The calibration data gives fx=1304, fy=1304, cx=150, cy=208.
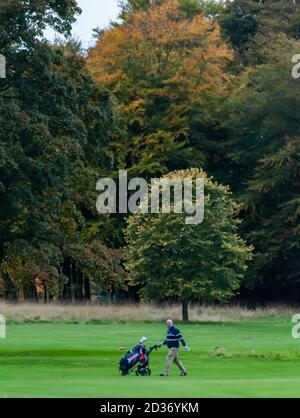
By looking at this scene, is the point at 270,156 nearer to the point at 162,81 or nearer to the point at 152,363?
the point at 162,81

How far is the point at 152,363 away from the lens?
41844 mm

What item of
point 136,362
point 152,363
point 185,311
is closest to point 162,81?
point 185,311

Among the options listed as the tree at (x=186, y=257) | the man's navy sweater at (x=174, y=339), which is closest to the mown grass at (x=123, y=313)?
the tree at (x=186, y=257)

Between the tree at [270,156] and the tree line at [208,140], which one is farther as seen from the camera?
the tree at [270,156]

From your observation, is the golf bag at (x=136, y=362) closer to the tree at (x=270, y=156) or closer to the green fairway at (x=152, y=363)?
the green fairway at (x=152, y=363)

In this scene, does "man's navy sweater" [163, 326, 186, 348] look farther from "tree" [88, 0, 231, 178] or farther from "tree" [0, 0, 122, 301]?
"tree" [88, 0, 231, 178]

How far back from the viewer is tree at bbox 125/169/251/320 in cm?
7044

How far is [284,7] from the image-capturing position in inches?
3531

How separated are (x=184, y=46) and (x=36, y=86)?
133 feet

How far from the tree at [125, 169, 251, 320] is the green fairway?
6.04 m

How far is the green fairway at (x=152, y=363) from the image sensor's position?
3028 cm

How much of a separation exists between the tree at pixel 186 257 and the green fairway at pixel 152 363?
6.04 m

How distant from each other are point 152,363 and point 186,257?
96.4 feet

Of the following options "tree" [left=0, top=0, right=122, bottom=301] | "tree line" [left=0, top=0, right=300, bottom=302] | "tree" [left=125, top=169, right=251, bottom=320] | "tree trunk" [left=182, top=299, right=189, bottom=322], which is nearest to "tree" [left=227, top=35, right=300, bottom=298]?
"tree line" [left=0, top=0, right=300, bottom=302]
